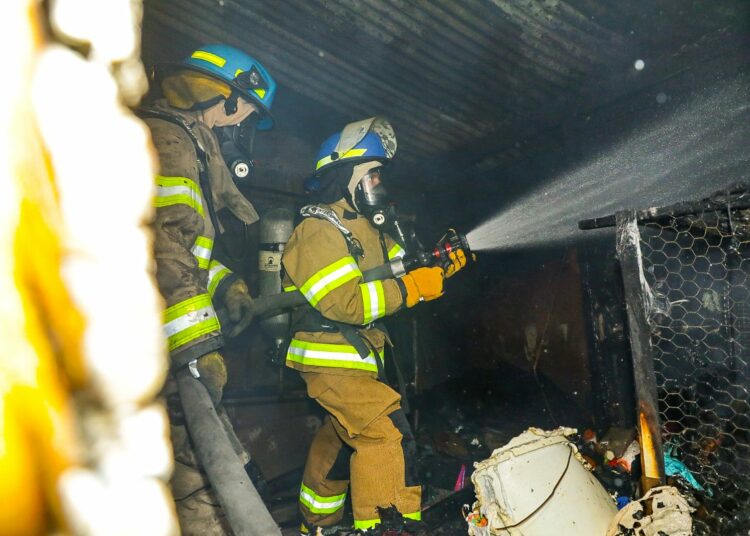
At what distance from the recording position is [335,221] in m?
3.60

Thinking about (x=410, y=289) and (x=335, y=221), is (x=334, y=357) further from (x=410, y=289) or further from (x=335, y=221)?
(x=335, y=221)

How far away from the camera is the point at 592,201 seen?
16.0 feet

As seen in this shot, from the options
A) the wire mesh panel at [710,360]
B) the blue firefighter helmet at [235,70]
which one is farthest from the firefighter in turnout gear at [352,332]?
the wire mesh panel at [710,360]

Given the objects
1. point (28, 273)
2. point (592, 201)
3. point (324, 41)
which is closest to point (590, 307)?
point (592, 201)

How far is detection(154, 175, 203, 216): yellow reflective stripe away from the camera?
2725mm

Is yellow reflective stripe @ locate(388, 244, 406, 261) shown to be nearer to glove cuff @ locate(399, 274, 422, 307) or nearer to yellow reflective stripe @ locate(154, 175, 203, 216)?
glove cuff @ locate(399, 274, 422, 307)

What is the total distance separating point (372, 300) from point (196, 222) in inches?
53.7

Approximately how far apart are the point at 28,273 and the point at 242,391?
392 centimetres

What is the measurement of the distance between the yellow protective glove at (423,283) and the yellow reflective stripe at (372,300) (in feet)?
0.96

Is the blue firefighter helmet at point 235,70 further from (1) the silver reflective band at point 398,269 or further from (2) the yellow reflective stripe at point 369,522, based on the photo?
(2) the yellow reflective stripe at point 369,522

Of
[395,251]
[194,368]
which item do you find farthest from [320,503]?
[395,251]

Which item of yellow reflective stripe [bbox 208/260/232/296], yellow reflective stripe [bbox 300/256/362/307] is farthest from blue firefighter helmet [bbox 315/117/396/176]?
yellow reflective stripe [bbox 208/260/232/296]

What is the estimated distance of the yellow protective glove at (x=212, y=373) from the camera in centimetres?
272

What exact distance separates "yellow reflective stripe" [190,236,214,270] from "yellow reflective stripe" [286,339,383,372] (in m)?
1.00
